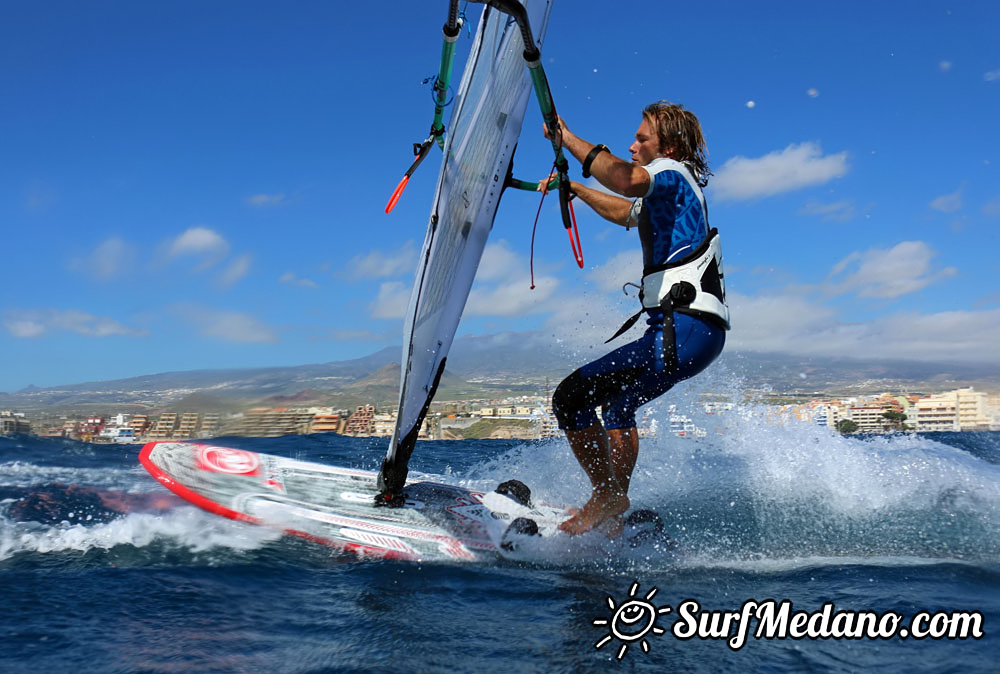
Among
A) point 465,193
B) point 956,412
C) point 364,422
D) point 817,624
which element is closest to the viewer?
point 817,624

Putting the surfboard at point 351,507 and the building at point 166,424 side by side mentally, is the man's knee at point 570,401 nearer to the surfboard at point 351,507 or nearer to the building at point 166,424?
the surfboard at point 351,507

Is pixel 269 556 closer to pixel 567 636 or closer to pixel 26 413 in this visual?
pixel 567 636

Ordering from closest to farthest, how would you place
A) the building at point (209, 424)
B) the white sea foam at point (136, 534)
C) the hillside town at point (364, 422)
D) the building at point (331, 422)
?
the white sea foam at point (136, 534)
the hillside town at point (364, 422)
the building at point (209, 424)
the building at point (331, 422)

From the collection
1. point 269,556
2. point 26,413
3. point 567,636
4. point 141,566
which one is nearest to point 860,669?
point 567,636

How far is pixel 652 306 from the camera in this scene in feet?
13.2

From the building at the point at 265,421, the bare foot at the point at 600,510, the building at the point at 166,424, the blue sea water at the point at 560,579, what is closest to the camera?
the blue sea water at the point at 560,579

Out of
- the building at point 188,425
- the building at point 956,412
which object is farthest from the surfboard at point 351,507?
the building at point 956,412

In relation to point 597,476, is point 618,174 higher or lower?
higher

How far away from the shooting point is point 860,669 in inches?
94.0

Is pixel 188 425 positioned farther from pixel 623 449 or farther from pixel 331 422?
pixel 331 422

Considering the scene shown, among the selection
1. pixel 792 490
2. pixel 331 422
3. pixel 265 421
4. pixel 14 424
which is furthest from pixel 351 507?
pixel 331 422

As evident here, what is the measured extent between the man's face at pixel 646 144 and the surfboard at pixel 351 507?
245 centimetres

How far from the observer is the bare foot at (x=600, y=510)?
4254mm

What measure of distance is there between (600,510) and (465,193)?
2133 mm
